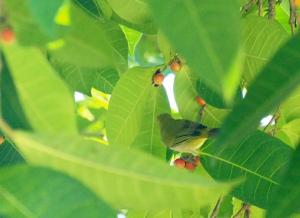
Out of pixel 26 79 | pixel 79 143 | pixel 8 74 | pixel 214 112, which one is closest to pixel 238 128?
pixel 79 143

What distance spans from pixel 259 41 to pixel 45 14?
1139 millimetres

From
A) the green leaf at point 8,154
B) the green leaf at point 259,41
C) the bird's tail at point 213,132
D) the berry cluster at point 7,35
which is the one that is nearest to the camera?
the berry cluster at point 7,35

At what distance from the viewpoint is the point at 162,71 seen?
7.98 ft

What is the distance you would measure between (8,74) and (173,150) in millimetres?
1364

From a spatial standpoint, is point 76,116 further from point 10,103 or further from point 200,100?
point 200,100

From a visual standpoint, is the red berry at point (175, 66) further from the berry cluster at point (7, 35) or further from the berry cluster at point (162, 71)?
the berry cluster at point (7, 35)

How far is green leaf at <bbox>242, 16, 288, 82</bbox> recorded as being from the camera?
2.13 m

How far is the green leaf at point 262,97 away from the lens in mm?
960

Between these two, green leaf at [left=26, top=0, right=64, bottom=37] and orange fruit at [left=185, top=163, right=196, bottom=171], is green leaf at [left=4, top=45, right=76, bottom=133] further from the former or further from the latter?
orange fruit at [left=185, top=163, right=196, bottom=171]

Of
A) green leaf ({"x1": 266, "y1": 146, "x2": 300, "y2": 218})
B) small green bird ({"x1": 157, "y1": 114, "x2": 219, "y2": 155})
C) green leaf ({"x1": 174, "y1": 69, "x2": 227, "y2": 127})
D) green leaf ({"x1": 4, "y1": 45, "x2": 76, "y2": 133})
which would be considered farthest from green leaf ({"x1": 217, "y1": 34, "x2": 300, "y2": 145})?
green leaf ({"x1": 174, "y1": 69, "x2": 227, "y2": 127})

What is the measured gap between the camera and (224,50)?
106 cm

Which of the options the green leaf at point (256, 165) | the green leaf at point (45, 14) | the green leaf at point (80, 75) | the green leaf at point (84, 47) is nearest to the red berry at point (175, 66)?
the green leaf at point (80, 75)

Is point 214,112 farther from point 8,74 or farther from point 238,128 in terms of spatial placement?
point 238,128

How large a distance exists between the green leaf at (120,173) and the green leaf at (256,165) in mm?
850
